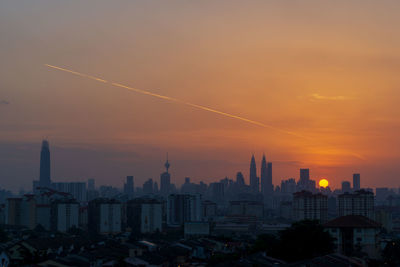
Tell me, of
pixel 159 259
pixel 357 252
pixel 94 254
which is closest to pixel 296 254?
pixel 357 252

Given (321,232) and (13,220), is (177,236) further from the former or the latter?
(321,232)

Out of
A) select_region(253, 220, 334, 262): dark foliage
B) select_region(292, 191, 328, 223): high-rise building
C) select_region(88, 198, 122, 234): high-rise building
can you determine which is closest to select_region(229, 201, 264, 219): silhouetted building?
select_region(292, 191, 328, 223): high-rise building

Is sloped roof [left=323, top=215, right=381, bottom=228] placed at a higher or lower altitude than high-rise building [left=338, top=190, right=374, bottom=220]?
higher

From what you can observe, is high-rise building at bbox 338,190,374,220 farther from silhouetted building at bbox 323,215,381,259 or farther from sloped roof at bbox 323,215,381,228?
silhouetted building at bbox 323,215,381,259

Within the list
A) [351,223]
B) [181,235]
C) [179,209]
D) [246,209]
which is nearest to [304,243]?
[351,223]

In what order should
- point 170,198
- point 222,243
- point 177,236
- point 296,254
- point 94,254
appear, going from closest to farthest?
1. point 296,254
2. point 94,254
3. point 222,243
4. point 177,236
5. point 170,198

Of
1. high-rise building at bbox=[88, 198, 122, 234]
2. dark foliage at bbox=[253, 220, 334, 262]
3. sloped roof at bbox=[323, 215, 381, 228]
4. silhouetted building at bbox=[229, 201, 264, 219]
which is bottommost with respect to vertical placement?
silhouetted building at bbox=[229, 201, 264, 219]

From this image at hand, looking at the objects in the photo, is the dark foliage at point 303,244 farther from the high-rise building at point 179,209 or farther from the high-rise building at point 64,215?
the high-rise building at point 179,209

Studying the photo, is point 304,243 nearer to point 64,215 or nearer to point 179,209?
point 64,215
